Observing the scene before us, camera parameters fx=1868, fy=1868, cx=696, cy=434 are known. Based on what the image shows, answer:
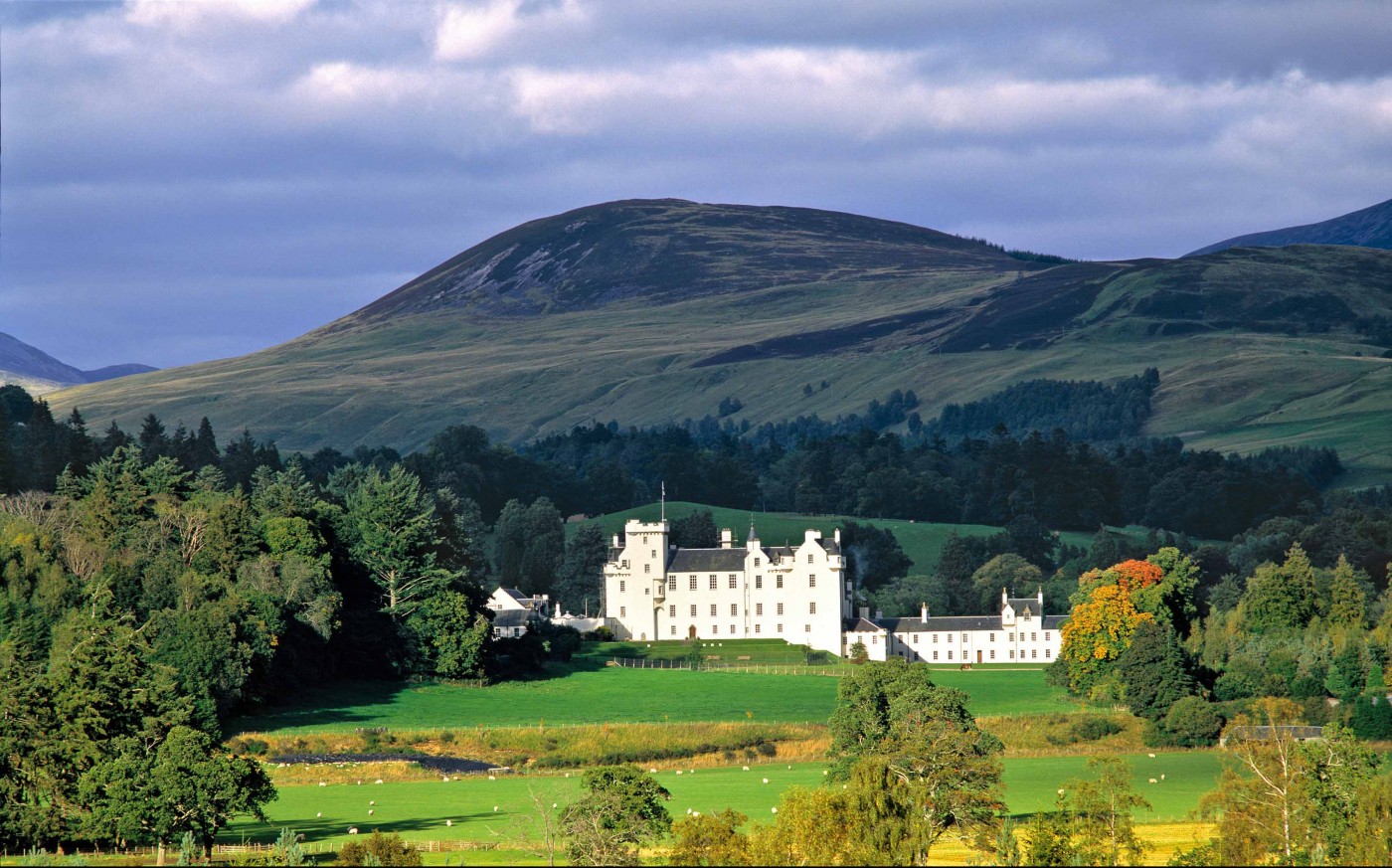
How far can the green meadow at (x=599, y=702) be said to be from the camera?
255 ft

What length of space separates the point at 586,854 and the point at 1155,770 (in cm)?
3087

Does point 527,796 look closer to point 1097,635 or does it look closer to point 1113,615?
point 1097,635

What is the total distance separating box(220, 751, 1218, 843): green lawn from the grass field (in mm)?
80609

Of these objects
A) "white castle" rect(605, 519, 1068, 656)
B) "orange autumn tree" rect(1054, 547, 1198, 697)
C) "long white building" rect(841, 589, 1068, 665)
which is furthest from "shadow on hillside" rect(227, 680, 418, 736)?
"long white building" rect(841, 589, 1068, 665)

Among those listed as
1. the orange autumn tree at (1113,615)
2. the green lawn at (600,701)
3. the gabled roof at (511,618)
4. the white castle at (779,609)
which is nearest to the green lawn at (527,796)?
the green lawn at (600,701)

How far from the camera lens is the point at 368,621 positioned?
91.0 meters

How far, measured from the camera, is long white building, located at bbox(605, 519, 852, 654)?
390 feet

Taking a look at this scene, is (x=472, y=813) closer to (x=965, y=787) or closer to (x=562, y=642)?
(x=965, y=787)

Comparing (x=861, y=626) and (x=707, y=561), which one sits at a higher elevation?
(x=707, y=561)

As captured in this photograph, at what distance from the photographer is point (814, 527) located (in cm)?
15425

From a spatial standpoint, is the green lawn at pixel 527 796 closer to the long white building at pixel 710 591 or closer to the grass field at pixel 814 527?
the long white building at pixel 710 591

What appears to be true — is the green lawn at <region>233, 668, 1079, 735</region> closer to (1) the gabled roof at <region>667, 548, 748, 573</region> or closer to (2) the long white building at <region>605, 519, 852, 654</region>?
(2) the long white building at <region>605, 519, 852, 654</region>

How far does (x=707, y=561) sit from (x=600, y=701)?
123 ft

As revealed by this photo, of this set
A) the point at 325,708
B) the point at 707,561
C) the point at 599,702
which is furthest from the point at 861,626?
the point at 325,708
